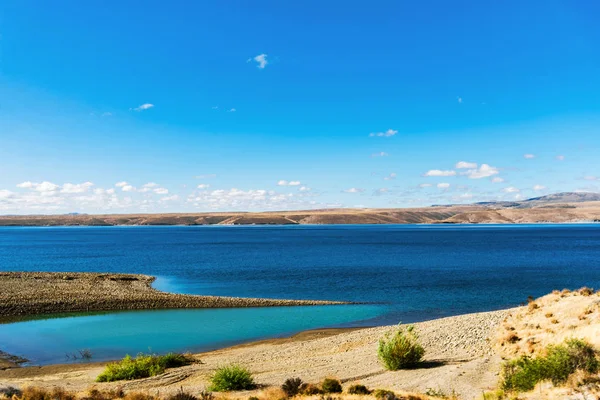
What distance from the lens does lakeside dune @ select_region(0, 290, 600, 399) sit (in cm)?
1558

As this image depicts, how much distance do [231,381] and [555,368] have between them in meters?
10.5

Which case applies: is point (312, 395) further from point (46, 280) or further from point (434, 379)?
point (46, 280)

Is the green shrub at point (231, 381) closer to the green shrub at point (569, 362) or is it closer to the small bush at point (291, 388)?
the small bush at point (291, 388)

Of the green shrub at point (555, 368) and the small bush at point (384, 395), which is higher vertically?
the green shrub at point (555, 368)

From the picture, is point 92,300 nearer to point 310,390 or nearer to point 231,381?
point 231,381

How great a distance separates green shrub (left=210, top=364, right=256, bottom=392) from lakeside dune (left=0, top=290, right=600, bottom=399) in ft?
2.17

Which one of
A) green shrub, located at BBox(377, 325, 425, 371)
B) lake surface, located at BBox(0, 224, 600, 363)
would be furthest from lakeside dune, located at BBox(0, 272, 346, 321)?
green shrub, located at BBox(377, 325, 425, 371)

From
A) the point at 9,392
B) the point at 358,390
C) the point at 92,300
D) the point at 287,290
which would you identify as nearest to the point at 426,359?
the point at 358,390

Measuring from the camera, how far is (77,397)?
45.9 ft

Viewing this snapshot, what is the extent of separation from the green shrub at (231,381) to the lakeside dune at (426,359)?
0.66m

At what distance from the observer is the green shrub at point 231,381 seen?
15443mm

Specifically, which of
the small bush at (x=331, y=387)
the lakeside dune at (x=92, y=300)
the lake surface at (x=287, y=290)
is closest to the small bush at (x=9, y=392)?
the small bush at (x=331, y=387)

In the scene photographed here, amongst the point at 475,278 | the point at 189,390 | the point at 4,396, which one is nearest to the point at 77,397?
the point at 4,396

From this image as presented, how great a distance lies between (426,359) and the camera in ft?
62.4
